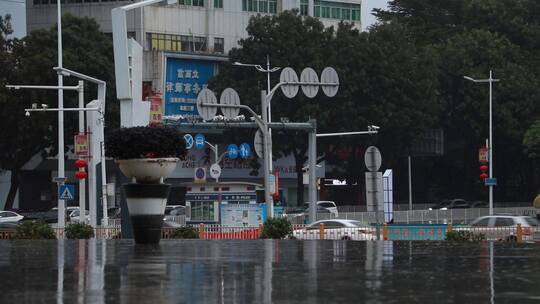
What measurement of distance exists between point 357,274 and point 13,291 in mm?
3842

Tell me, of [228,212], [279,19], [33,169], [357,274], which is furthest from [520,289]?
[33,169]

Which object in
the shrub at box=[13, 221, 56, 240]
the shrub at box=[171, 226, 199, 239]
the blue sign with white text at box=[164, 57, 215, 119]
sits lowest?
the shrub at box=[171, 226, 199, 239]

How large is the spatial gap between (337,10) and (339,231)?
154 feet

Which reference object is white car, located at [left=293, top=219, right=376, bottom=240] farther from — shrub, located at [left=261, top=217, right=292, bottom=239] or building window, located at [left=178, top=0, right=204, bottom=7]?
building window, located at [left=178, top=0, right=204, bottom=7]

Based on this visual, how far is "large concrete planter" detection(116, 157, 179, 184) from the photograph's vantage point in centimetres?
1755

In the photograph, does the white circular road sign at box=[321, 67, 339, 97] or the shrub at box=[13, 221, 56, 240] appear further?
Result: the white circular road sign at box=[321, 67, 339, 97]

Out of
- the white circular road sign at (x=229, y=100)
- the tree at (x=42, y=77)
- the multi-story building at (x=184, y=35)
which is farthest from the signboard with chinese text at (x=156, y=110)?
the multi-story building at (x=184, y=35)

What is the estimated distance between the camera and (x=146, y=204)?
1795 cm

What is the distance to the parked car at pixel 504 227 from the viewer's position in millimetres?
35250

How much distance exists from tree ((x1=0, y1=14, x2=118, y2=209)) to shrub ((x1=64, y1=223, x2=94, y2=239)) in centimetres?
3217

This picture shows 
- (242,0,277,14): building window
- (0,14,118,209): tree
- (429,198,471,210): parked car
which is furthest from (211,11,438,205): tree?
(0,14,118,209): tree

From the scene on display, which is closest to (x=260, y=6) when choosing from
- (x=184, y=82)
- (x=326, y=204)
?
(x=184, y=82)

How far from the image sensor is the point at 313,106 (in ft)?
220

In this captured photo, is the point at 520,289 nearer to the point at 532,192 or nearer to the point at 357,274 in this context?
the point at 357,274
